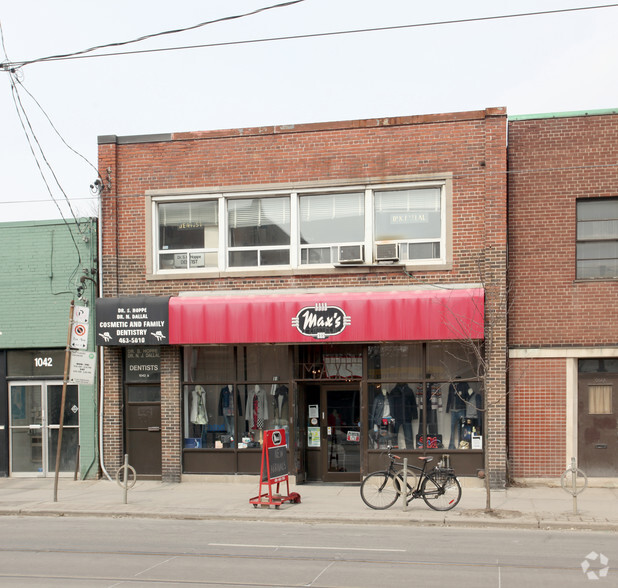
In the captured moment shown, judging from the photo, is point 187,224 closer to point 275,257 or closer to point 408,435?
point 275,257

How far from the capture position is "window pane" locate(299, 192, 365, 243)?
55.3ft

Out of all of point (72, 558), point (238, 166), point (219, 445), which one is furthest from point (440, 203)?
point (72, 558)

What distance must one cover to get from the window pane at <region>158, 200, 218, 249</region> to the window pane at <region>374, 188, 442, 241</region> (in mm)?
3776

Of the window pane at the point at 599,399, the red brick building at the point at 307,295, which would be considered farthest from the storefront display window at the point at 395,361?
the window pane at the point at 599,399

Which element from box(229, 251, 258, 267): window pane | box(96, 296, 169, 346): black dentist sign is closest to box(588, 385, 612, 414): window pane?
box(229, 251, 258, 267): window pane

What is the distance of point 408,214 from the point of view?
1662 cm

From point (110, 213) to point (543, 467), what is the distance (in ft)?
35.9

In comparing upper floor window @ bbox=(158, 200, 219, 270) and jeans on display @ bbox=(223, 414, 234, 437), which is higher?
upper floor window @ bbox=(158, 200, 219, 270)

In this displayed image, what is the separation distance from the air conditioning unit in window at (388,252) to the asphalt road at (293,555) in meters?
5.88

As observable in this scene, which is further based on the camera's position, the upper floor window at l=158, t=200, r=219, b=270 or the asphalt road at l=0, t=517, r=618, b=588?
the upper floor window at l=158, t=200, r=219, b=270

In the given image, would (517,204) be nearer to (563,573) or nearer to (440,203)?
(440,203)

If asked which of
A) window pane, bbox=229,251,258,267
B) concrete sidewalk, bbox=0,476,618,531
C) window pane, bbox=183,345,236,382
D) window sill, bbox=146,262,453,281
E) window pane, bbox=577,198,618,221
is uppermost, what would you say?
window pane, bbox=577,198,618,221

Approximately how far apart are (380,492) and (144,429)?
6382mm

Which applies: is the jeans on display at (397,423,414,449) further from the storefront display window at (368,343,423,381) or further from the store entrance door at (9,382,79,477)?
the store entrance door at (9,382,79,477)
